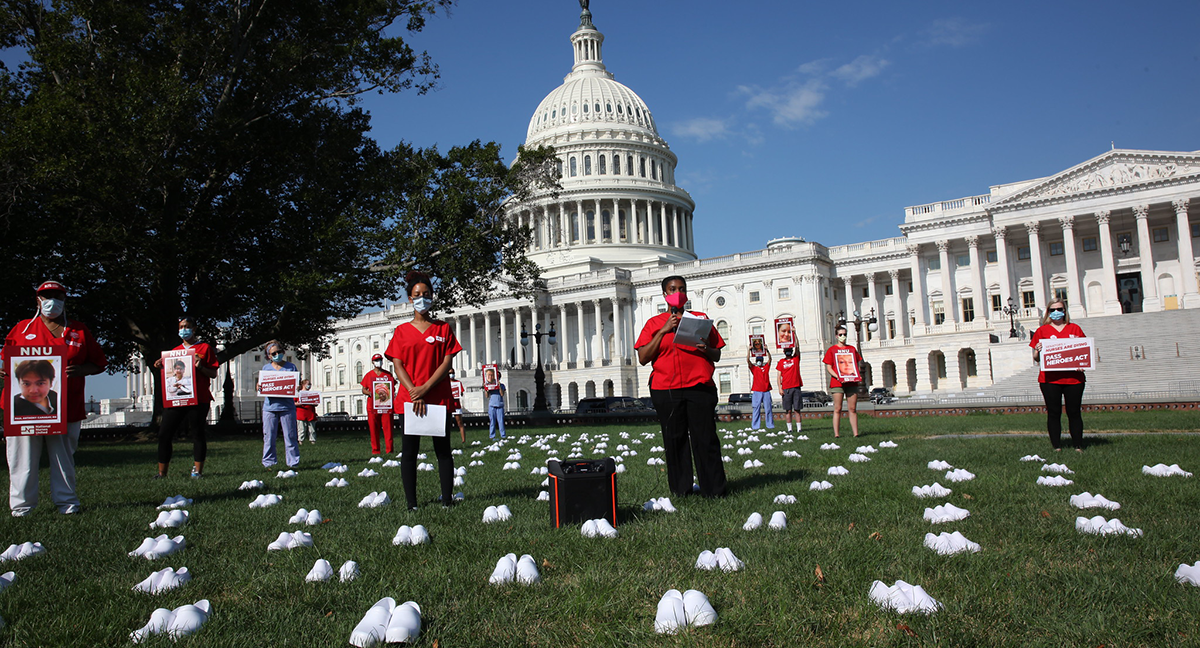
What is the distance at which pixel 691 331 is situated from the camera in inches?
300

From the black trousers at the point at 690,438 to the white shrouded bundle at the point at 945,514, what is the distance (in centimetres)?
216

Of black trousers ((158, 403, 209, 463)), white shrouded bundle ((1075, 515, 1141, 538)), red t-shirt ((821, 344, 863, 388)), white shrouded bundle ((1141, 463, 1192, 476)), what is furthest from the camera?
red t-shirt ((821, 344, 863, 388))

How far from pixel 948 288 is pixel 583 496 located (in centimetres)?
7316

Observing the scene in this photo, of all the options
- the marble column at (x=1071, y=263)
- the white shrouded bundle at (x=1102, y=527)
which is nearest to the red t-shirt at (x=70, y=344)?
the white shrouded bundle at (x=1102, y=527)

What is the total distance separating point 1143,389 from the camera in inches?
1654

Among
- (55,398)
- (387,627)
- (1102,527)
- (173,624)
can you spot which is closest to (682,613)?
(387,627)

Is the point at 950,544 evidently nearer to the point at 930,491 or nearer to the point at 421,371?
the point at 930,491

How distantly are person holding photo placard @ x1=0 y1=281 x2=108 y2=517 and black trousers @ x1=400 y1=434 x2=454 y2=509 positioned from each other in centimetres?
395

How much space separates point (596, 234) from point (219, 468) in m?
93.0

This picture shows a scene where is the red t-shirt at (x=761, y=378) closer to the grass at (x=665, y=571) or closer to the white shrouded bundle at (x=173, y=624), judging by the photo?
the grass at (x=665, y=571)

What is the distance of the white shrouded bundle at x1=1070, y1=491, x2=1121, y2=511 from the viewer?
20.6ft

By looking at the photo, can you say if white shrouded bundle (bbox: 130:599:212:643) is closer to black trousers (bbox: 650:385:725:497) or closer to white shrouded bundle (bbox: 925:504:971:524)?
black trousers (bbox: 650:385:725:497)

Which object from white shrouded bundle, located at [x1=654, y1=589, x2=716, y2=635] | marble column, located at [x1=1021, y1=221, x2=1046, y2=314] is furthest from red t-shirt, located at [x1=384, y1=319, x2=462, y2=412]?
marble column, located at [x1=1021, y1=221, x2=1046, y2=314]

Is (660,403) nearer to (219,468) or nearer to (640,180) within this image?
(219,468)
